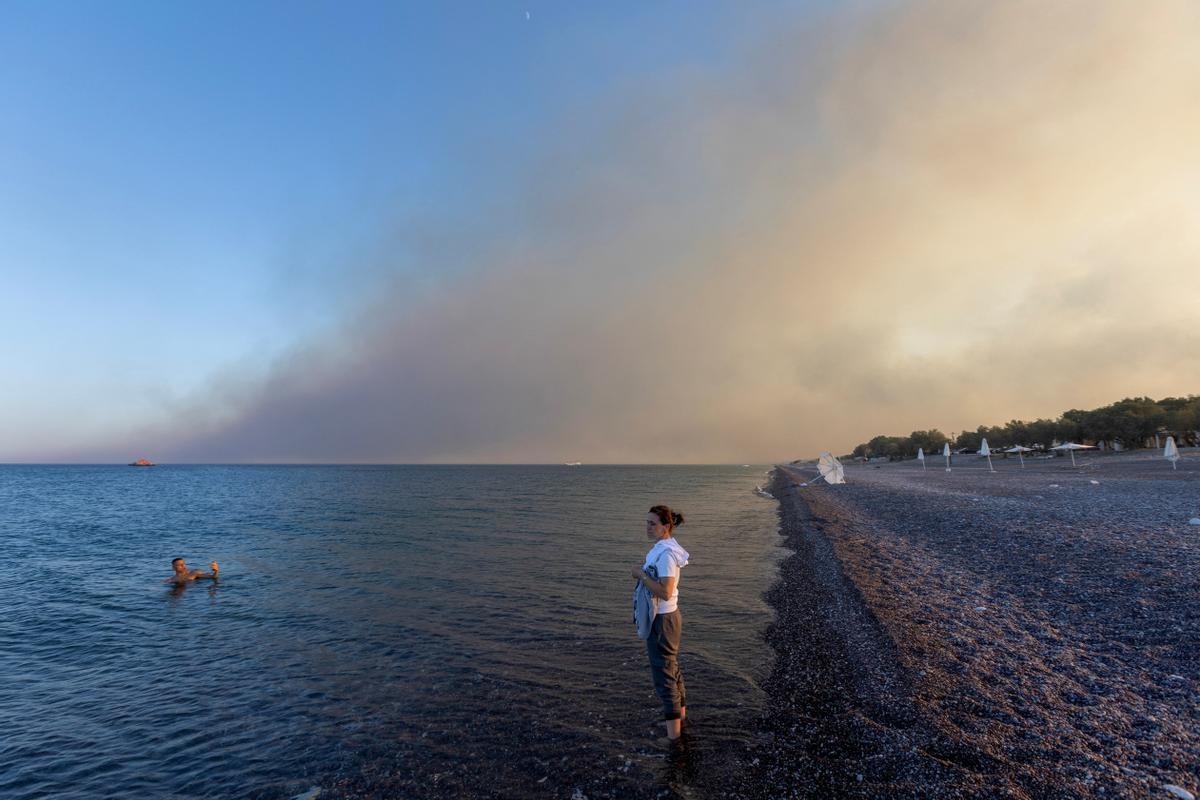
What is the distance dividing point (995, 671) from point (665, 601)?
21.6ft

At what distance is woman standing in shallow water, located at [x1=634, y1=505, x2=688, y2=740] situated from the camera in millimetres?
7176

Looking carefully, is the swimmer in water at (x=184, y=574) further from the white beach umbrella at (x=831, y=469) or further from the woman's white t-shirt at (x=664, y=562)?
the white beach umbrella at (x=831, y=469)

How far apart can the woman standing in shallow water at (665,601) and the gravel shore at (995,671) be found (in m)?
1.41

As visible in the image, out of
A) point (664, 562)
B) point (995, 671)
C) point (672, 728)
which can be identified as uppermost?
point (664, 562)

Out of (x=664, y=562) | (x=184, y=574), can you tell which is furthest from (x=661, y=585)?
(x=184, y=574)

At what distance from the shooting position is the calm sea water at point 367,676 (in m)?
7.94

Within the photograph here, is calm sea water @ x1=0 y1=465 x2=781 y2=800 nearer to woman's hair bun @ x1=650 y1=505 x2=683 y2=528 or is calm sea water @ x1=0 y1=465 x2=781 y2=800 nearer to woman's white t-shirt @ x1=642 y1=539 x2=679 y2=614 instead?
woman's white t-shirt @ x1=642 y1=539 x2=679 y2=614

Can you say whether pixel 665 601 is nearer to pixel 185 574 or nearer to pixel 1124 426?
pixel 185 574

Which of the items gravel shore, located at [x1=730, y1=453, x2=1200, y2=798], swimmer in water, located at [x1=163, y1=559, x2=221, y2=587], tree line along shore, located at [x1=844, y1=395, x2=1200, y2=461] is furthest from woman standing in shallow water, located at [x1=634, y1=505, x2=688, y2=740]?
tree line along shore, located at [x1=844, y1=395, x2=1200, y2=461]

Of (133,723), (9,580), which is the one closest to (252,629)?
(133,723)

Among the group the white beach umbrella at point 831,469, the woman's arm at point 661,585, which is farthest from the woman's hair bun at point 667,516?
the white beach umbrella at point 831,469

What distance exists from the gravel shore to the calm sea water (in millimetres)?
1360

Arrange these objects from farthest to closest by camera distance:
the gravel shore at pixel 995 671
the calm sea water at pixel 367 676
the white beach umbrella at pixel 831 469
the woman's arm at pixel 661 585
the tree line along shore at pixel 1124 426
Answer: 1. the tree line along shore at pixel 1124 426
2. the white beach umbrella at pixel 831 469
3. the calm sea water at pixel 367 676
4. the woman's arm at pixel 661 585
5. the gravel shore at pixel 995 671

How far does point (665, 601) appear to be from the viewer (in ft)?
24.3
